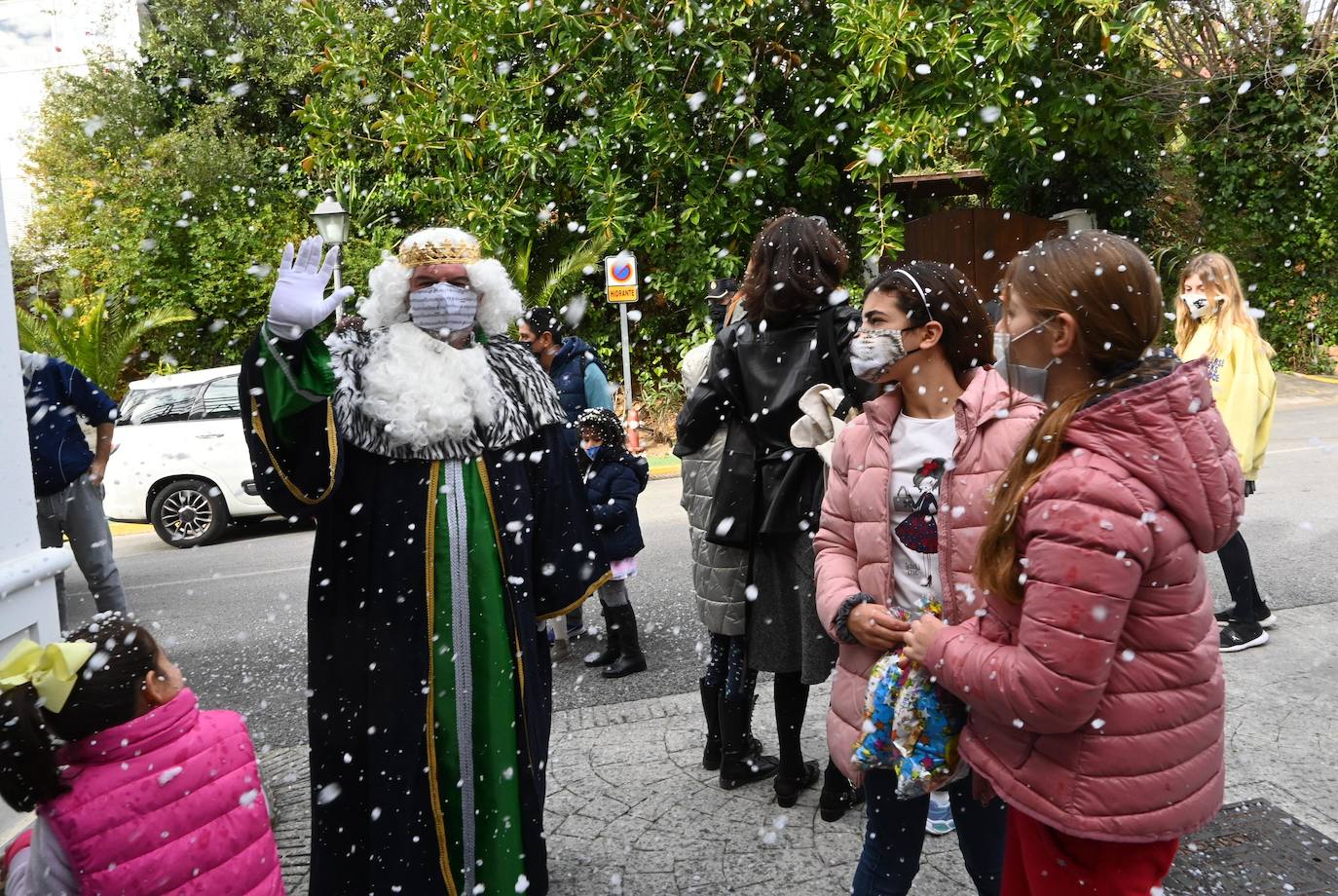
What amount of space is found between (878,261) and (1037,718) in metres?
12.0

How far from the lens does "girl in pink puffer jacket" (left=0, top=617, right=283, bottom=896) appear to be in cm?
199

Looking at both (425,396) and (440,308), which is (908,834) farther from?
(440,308)

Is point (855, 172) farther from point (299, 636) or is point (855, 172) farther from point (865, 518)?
point (865, 518)

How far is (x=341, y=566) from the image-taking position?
2744 millimetres

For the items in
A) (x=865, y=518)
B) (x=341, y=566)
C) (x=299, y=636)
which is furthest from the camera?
(x=299, y=636)

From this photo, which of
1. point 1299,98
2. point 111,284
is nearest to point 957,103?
point 1299,98

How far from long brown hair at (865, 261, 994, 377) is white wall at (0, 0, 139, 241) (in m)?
20.2

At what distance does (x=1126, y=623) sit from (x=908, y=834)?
913mm

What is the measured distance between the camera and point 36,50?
1961 cm

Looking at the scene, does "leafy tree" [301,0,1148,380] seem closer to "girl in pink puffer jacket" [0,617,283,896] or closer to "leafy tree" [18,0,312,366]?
"leafy tree" [18,0,312,366]

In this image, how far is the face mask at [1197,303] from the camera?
4.69 meters

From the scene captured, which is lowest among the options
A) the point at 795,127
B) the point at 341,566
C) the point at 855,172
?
the point at 341,566

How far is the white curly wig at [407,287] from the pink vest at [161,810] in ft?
3.88

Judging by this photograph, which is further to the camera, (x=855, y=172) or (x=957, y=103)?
(x=855, y=172)
